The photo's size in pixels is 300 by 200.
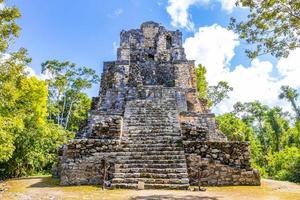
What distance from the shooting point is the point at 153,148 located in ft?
30.8

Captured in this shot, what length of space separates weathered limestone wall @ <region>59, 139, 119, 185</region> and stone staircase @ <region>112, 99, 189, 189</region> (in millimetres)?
347

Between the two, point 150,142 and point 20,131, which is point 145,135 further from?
point 20,131

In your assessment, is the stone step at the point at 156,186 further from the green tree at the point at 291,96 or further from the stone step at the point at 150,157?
the green tree at the point at 291,96

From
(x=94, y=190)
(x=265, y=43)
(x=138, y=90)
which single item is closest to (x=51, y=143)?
(x=138, y=90)

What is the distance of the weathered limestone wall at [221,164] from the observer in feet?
27.3

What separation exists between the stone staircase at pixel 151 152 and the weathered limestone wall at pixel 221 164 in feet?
1.21

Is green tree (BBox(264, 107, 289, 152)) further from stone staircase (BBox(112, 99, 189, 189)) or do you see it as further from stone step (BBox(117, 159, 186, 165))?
stone step (BBox(117, 159, 186, 165))

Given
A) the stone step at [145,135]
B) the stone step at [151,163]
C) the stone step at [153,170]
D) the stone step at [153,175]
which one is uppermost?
the stone step at [145,135]

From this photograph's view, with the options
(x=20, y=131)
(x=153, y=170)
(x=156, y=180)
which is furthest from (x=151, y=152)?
(x=20, y=131)

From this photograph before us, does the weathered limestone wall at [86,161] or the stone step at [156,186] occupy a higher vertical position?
the weathered limestone wall at [86,161]

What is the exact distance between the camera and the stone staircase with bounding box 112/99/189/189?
7.91m

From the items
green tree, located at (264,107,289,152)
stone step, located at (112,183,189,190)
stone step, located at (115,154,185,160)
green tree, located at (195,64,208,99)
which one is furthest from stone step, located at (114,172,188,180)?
green tree, located at (264,107,289,152)

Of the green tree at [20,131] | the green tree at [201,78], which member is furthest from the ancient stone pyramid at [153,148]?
the green tree at [201,78]

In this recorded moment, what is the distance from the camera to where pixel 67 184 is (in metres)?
8.38
